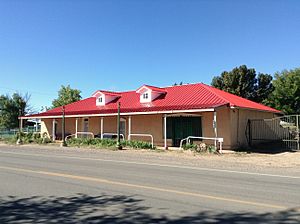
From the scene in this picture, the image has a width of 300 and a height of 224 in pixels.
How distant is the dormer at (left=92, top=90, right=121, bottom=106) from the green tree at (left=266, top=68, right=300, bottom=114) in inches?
852

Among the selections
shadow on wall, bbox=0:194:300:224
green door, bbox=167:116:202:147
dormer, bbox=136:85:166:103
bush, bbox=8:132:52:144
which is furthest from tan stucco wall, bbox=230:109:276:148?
shadow on wall, bbox=0:194:300:224

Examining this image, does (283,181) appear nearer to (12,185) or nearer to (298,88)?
(12,185)

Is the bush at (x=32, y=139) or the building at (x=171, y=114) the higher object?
the building at (x=171, y=114)

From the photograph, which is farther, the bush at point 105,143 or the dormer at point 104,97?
the dormer at point 104,97

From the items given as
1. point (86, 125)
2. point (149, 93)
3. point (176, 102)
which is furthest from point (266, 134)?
point (86, 125)

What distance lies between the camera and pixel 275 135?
93.1 ft

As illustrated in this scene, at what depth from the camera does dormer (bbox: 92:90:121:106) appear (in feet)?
104

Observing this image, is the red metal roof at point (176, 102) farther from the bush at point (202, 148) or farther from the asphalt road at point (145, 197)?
the asphalt road at point (145, 197)

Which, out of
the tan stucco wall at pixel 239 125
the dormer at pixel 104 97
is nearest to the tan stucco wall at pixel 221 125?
the tan stucco wall at pixel 239 125

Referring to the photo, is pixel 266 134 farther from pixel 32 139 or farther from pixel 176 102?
pixel 32 139

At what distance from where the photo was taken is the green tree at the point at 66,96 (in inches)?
2434

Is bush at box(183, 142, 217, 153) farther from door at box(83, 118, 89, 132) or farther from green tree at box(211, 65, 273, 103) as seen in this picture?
green tree at box(211, 65, 273, 103)

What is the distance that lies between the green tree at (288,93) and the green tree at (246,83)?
22.1 ft

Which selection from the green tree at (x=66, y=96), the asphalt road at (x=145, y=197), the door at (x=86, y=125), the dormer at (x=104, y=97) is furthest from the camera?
the green tree at (x=66, y=96)
